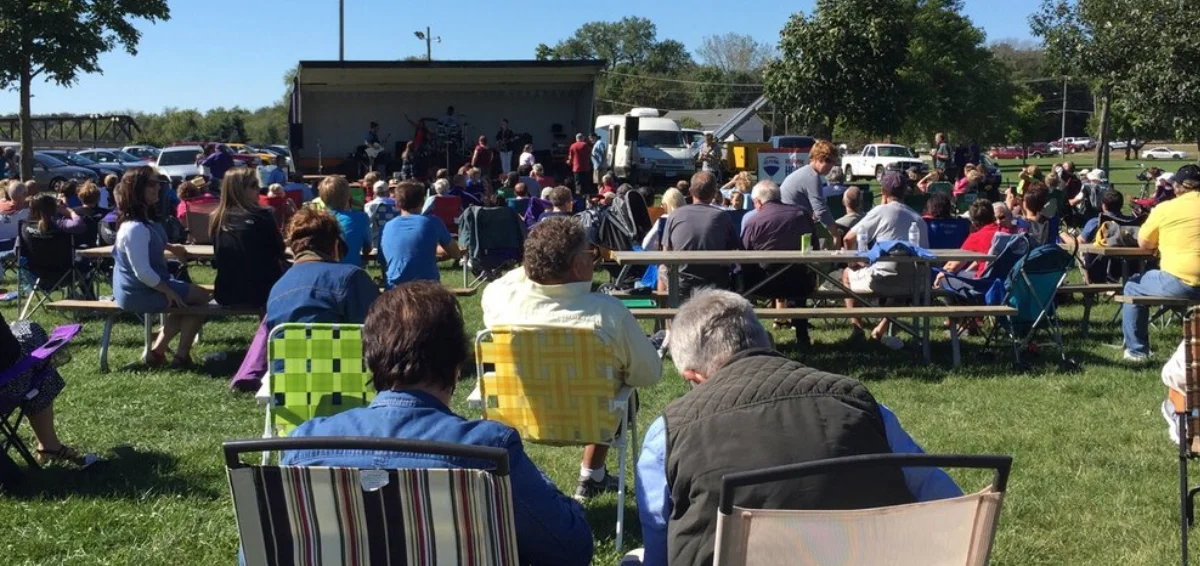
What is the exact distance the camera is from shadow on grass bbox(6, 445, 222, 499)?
4965 mm

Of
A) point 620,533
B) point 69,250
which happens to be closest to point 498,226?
point 69,250

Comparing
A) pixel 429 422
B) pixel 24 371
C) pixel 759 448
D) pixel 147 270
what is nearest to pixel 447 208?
pixel 147 270

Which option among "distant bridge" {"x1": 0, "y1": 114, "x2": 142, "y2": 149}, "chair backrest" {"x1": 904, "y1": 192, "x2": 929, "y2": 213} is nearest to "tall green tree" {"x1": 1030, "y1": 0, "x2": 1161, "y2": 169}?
"chair backrest" {"x1": 904, "y1": 192, "x2": 929, "y2": 213}

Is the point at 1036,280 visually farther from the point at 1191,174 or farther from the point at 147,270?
the point at 147,270

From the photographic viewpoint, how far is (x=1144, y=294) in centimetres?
761

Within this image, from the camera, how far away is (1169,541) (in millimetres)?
4355

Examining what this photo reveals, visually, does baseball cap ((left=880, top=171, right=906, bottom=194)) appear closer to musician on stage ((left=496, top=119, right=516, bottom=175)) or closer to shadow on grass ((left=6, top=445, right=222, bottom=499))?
shadow on grass ((left=6, top=445, right=222, bottom=499))

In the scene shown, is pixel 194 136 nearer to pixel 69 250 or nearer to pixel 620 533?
pixel 69 250

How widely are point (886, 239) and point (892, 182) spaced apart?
553mm

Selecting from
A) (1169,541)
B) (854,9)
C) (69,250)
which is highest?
(854,9)

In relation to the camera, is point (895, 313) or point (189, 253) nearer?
point (895, 313)

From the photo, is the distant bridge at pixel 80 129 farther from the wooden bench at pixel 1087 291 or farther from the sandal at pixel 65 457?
the sandal at pixel 65 457

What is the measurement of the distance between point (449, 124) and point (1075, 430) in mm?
20086

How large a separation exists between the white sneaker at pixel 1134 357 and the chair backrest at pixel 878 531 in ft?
20.3
